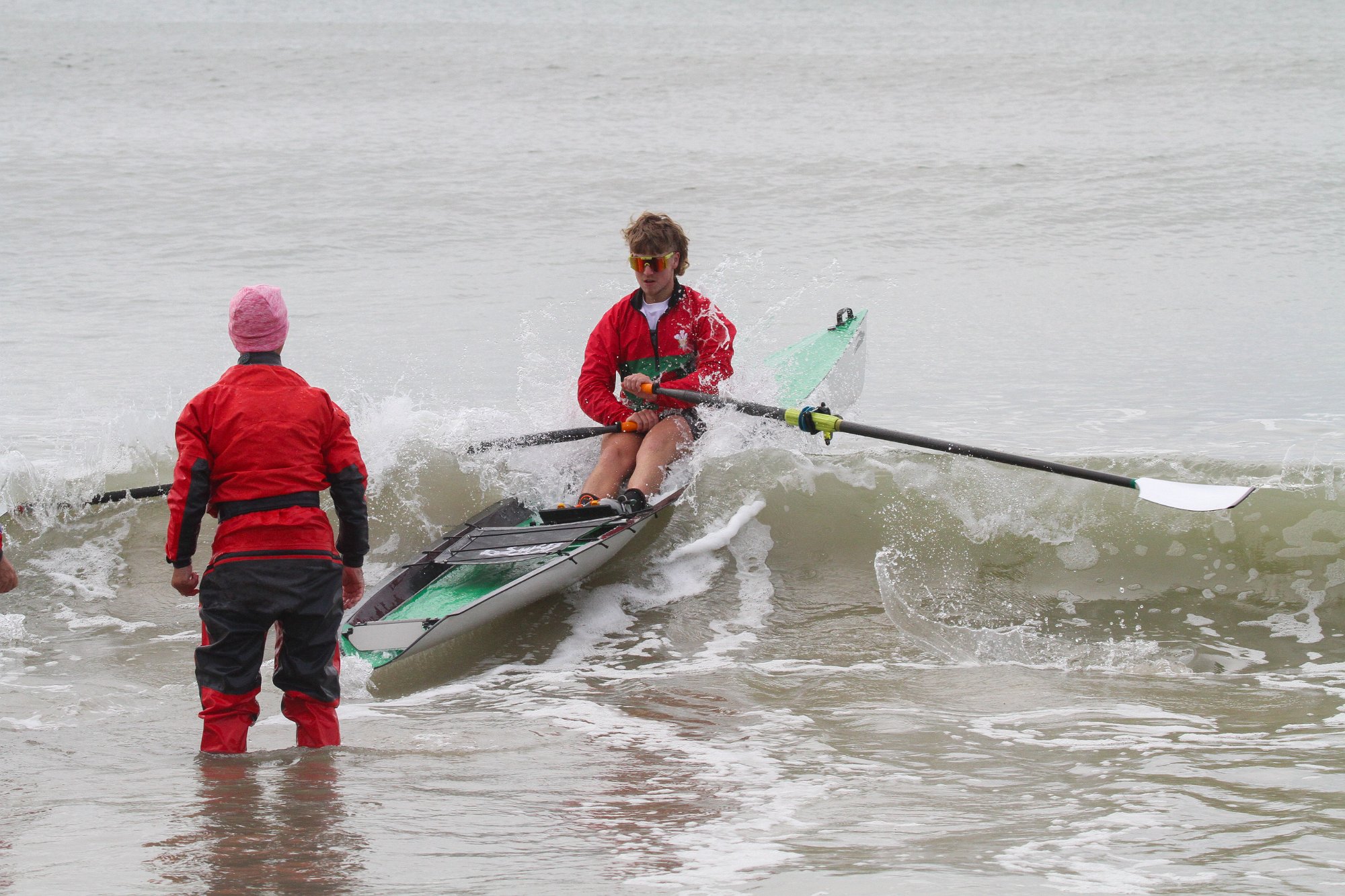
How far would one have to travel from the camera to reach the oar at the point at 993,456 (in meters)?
5.05

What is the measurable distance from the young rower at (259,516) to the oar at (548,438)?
2403mm

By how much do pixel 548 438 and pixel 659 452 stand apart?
61cm

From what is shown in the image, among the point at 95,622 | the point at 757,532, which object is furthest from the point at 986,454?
the point at 95,622

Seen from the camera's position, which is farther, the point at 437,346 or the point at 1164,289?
the point at 1164,289

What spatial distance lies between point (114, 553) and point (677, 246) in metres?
3.31

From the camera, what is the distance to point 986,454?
5.36 metres

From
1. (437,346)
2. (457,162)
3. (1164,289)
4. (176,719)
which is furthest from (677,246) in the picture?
(457,162)

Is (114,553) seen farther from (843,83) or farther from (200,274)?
(843,83)

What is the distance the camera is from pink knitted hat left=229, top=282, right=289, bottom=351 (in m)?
3.40

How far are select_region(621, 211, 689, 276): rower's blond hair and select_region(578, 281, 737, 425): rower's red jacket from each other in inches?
11.5

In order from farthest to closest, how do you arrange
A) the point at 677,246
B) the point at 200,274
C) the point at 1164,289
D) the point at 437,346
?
the point at 200,274, the point at 1164,289, the point at 437,346, the point at 677,246

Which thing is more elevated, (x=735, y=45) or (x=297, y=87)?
(x=735, y=45)

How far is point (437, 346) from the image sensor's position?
11430 millimetres

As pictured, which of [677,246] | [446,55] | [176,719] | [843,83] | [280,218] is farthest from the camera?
[446,55]
